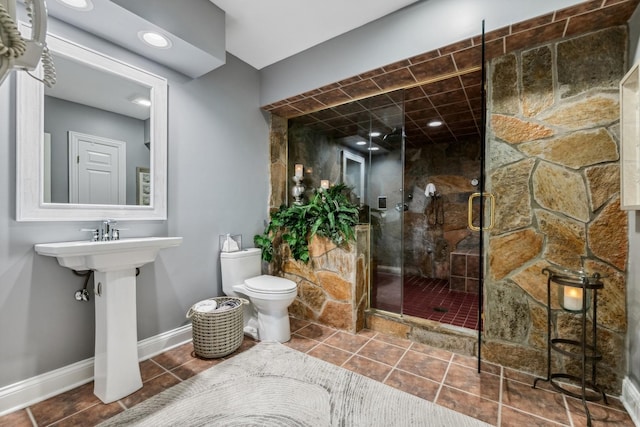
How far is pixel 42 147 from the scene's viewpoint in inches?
66.3

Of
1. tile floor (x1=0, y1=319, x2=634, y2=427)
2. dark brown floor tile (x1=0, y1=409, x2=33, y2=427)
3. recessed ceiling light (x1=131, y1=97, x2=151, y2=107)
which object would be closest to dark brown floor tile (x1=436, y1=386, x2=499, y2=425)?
tile floor (x1=0, y1=319, x2=634, y2=427)

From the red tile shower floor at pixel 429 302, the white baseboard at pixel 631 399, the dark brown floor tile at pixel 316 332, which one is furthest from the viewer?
the red tile shower floor at pixel 429 302

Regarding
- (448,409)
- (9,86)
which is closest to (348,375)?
(448,409)

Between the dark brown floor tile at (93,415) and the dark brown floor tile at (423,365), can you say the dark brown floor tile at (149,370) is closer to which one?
the dark brown floor tile at (93,415)

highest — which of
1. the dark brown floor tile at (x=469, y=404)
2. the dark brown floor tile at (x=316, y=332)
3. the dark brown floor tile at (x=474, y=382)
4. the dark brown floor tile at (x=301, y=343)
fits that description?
the dark brown floor tile at (x=474, y=382)

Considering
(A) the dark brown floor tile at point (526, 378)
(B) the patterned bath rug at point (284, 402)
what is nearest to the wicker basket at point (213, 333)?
(B) the patterned bath rug at point (284, 402)

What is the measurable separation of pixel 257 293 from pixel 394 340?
4.04 ft

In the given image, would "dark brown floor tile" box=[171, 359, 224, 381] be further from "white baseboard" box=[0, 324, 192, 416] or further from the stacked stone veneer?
the stacked stone veneer

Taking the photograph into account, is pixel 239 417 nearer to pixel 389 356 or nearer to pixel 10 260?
pixel 389 356

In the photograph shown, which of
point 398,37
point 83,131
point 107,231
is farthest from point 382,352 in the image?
point 83,131

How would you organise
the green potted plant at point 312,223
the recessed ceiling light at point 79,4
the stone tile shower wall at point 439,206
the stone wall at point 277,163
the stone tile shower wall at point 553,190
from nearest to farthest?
the recessed ceiling light at point 79,4 < the stone tile shower wall at point 553,190 < the green potted plant at point 312,223 < the stone wall at point 277,163 < the stone tile shower wall at point 439,206

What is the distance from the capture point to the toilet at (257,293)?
91.0 inches

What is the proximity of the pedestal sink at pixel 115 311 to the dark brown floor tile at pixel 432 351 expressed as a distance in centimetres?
198

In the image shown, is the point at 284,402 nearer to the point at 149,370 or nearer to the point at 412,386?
the point at 412,386
